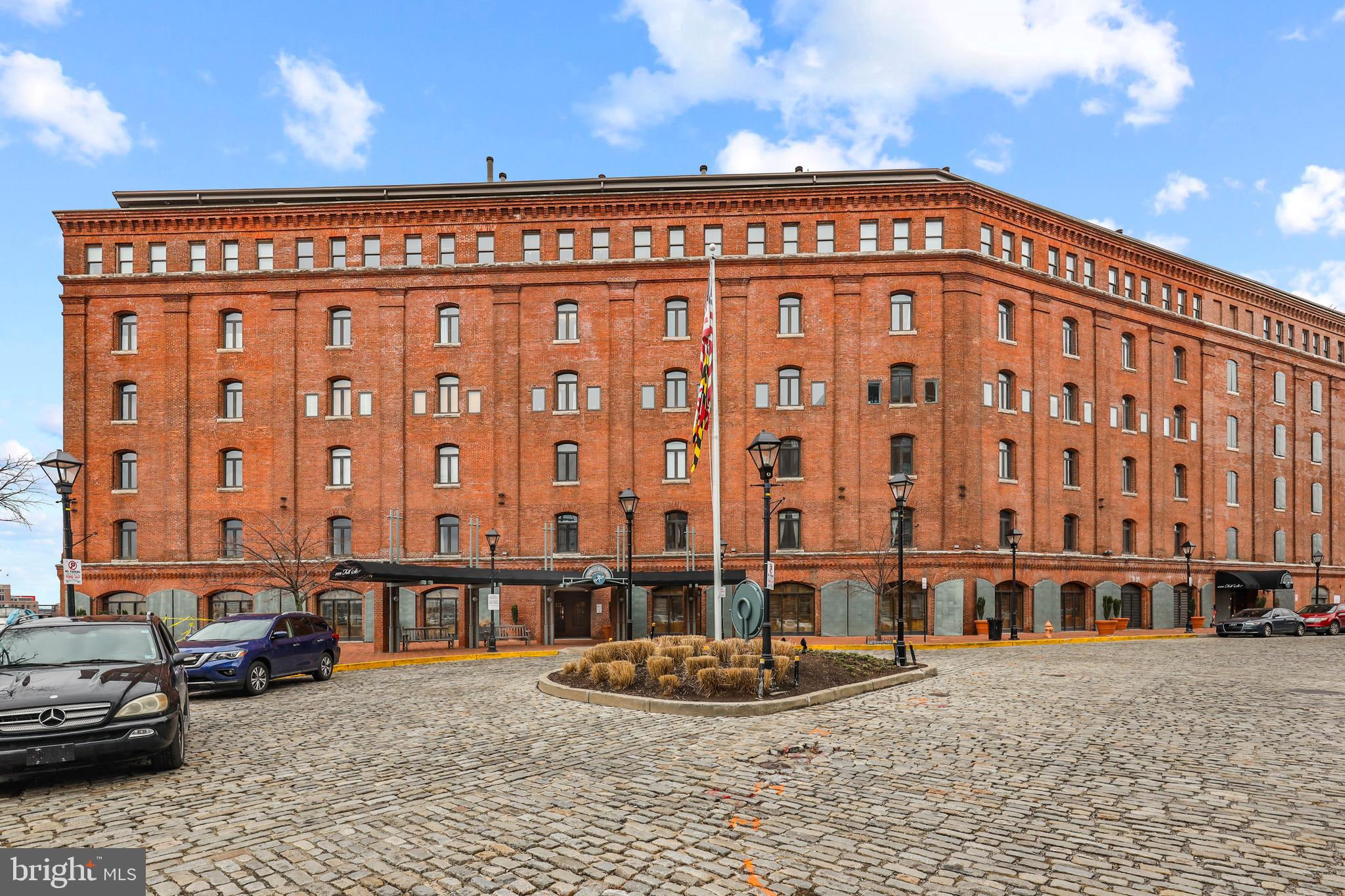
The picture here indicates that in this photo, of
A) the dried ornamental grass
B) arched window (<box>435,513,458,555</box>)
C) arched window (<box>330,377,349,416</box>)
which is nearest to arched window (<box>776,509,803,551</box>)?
arched window (<box>435,513,458,555</box>)

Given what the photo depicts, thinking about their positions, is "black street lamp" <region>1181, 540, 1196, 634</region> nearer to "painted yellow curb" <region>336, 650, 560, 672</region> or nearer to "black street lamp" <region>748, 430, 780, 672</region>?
"painted yellow curb" <region>336, 650, 560, 672</region>

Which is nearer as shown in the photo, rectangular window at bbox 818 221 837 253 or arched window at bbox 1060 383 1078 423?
rectangular window at bbox 818 221 837 253

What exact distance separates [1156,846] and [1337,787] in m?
3.57

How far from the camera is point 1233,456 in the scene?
50.1 metres

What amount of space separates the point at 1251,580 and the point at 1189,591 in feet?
22.4

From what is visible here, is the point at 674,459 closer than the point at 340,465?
Yes

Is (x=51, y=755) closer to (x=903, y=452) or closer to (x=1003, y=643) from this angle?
(x=1003, y=643)

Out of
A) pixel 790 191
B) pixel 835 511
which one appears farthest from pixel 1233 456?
pixel 790 191

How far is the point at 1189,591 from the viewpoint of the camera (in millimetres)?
43656

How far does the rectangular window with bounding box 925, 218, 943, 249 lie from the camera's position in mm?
39781

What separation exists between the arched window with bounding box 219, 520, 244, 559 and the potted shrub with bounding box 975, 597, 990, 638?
32.1 m

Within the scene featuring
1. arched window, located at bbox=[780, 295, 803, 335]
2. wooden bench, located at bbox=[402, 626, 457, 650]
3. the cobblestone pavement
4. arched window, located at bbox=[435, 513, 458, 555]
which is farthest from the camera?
arched window, located at bbox=[780, 295, 803, 335]

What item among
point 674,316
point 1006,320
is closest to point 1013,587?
point 1006,320

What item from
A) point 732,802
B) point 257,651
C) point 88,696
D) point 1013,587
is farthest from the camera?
point 1013,587
